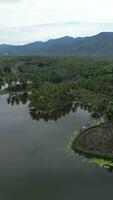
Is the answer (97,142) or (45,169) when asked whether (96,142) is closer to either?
(97,142)

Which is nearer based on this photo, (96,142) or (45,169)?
(45,169)

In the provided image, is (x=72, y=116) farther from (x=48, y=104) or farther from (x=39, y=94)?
(x=39, y=94)

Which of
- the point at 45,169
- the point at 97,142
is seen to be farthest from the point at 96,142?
the point at 45,169

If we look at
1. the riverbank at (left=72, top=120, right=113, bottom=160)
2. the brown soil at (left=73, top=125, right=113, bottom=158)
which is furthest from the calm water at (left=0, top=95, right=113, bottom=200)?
the brown soil at (left=73, top=125, right=113, bottom=158)

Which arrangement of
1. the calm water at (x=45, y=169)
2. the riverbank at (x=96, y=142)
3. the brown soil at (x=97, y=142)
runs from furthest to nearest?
the brown soil at (x=97, y=142)
the riverbank at (x=96, y=142)
the calm water at (x=45, y=169)

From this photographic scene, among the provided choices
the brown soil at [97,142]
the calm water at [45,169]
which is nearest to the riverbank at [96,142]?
the brown soil at [97,142]

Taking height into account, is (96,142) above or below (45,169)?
above

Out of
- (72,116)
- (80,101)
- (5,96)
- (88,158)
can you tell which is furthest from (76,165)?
(5,96)

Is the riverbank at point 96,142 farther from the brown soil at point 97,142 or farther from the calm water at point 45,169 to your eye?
the calm water at point 45,169
